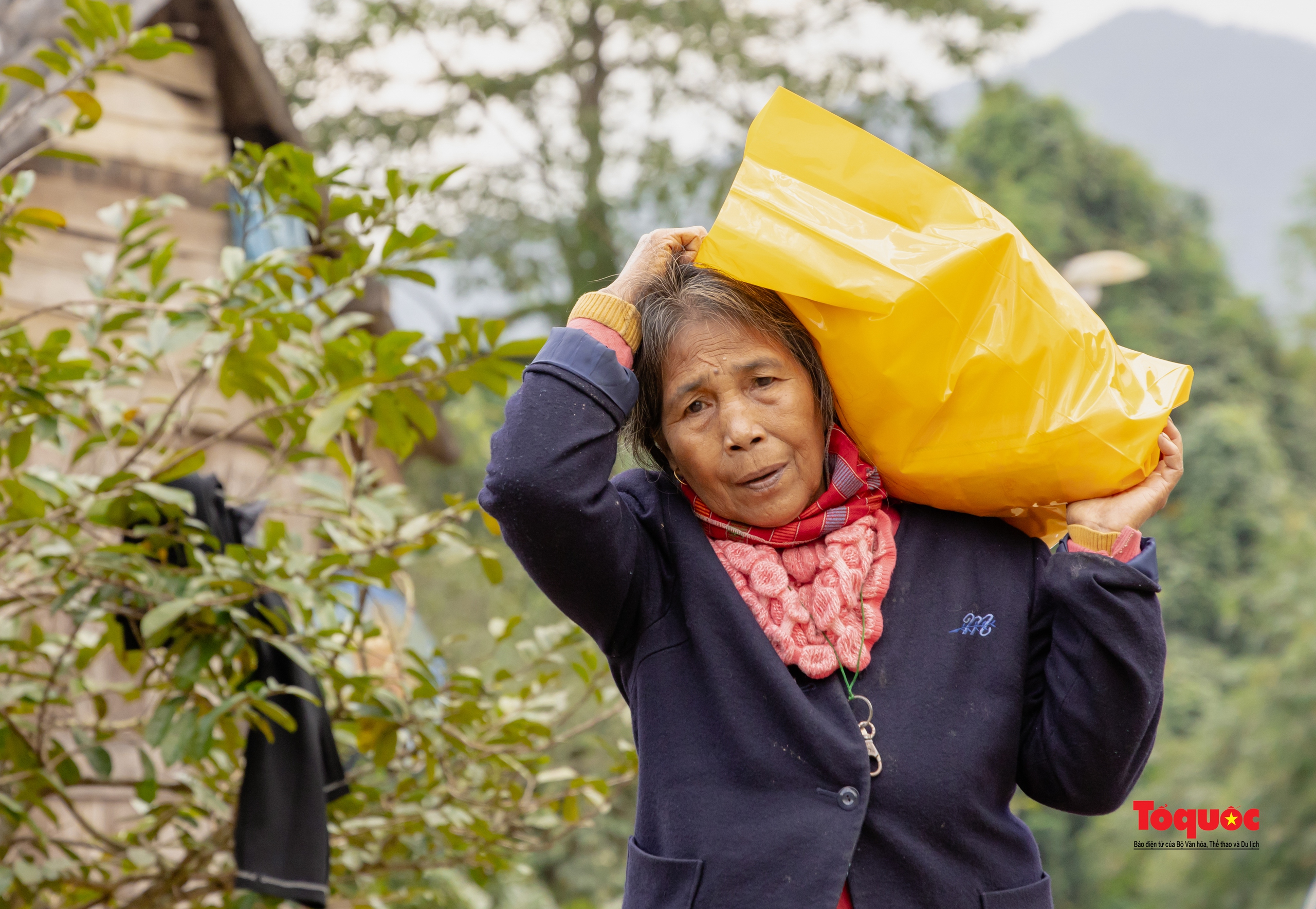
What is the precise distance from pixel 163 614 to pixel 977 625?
1289 mm

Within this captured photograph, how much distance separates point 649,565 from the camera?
4.95ft

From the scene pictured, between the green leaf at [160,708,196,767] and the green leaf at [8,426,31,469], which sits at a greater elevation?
the green leaf at [8,426,31,469]

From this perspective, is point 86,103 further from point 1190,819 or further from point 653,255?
point 1190,819

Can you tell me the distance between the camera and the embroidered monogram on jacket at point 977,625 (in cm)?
143

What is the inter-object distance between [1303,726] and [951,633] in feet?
29.9

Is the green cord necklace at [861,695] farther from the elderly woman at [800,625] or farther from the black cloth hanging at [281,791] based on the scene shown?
the black cloth hanging at [281,791]

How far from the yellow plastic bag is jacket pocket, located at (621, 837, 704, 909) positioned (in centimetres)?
56

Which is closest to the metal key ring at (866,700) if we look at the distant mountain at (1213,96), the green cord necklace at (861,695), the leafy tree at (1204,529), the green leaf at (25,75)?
the green cord necklace at (861,695)

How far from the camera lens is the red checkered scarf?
1501 mm

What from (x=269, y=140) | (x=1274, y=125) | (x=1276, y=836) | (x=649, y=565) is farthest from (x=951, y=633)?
(x=1274, y=125)

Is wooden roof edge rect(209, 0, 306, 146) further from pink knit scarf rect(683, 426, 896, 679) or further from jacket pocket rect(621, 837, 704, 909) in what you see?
jacket pocket rect(621, 837, 704, 909)

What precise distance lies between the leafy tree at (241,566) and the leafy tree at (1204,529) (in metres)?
8.03

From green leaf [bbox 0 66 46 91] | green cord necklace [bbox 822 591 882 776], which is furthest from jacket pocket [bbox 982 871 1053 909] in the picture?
green leaf [bbox 0 66 46 91]

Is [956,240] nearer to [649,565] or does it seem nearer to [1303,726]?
[649,565]
